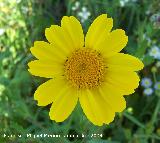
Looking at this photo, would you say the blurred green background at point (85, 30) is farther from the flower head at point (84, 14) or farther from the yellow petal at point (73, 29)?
the yellow petal at point (73, 29)

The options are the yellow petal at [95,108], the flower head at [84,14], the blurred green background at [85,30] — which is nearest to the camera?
the yellow petal at [95,108]

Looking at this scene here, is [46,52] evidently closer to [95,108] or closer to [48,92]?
[48,92]

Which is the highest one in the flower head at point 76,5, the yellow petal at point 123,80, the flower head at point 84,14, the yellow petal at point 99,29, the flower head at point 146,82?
the flower head at point 76,5

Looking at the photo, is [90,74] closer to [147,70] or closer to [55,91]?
[55,91]

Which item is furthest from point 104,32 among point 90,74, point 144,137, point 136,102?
point 136,102

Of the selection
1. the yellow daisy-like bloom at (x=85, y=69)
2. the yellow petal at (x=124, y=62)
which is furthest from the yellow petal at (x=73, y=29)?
the yellow petal at (x=124, y=62)

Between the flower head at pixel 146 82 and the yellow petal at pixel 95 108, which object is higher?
the flower head at pixel 146 82

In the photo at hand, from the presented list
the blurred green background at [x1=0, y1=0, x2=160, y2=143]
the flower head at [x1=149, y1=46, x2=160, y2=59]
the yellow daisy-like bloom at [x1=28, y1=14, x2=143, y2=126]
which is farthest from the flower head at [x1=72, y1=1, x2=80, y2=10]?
the yellow daisy-like bloom at [x1=28, y1=14, x2=143, y2=126]
